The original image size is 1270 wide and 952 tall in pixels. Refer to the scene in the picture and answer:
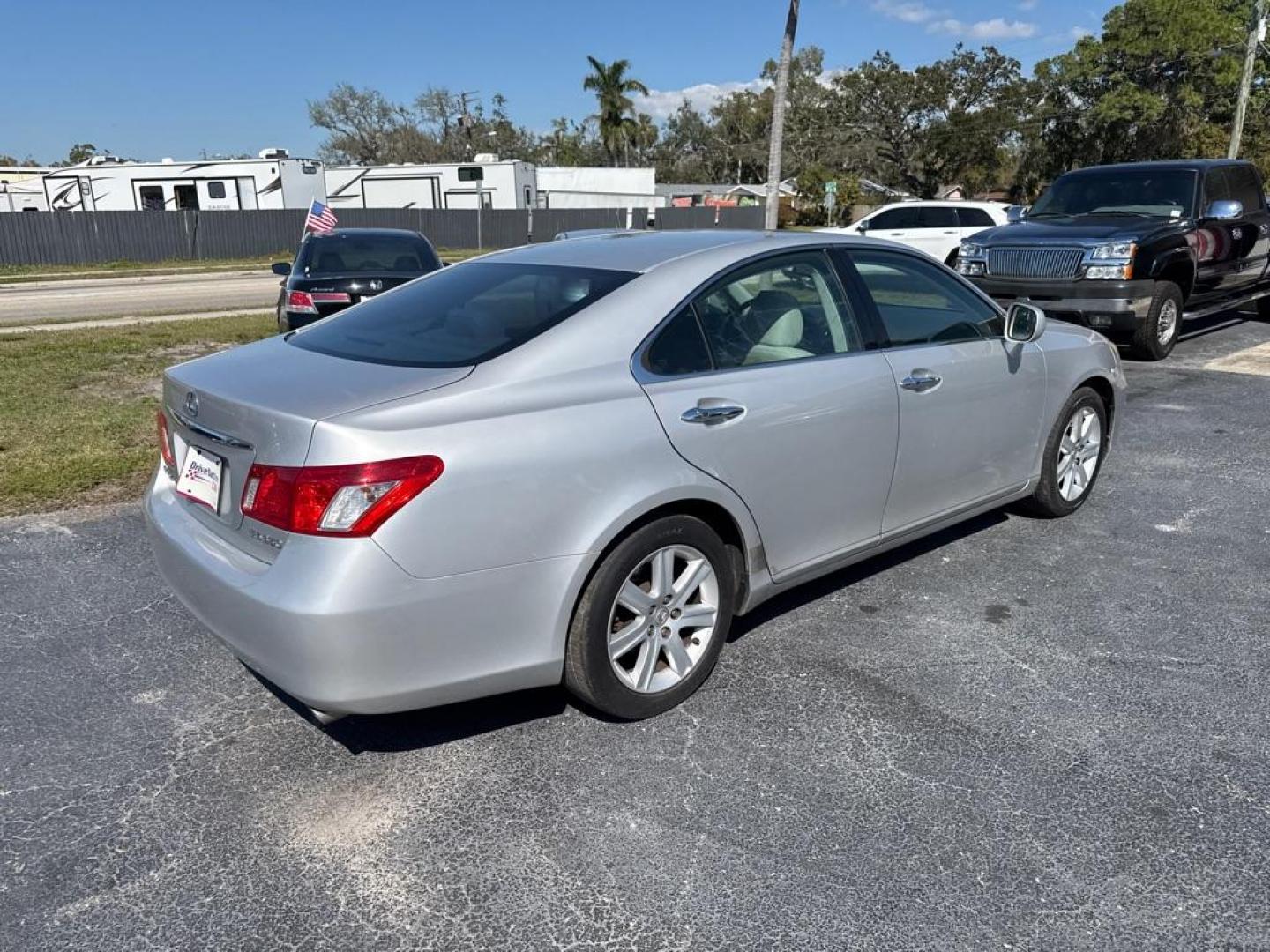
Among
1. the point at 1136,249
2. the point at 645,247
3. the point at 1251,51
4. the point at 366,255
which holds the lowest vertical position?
the point at 366,255

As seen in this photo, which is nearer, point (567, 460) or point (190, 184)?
point (567, 460)

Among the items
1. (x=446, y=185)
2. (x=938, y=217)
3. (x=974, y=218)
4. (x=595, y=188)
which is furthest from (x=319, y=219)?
(x=595, y=188)

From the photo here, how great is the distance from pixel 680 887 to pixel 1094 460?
12.8 feet

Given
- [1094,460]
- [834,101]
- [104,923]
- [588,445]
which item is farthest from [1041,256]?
[834,101]

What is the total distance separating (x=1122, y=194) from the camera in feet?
33.8

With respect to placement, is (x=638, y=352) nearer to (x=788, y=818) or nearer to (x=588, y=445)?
(x=588, y=445)

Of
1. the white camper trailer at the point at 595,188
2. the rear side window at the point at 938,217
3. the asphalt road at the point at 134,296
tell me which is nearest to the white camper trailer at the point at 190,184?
the asphalt road at the point at 134,296

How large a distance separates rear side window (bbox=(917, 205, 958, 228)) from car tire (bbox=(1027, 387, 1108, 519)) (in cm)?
1265

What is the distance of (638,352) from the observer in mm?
3107

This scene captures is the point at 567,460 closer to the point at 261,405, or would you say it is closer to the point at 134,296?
the point at 261,405

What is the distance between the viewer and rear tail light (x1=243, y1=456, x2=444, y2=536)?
2533 mm

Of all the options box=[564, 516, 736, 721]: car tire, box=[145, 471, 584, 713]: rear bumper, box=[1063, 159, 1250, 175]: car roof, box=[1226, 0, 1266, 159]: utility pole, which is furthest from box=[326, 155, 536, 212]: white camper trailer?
box=[145, 471, 584, 713]: rear bumper

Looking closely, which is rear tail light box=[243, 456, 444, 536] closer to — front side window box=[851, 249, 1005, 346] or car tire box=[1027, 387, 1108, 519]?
front side window box=[851, 249, 1005, 346]

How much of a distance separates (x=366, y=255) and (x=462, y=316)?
7.71 metres
